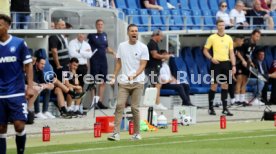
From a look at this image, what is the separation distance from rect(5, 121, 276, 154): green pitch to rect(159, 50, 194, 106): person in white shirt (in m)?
5.82

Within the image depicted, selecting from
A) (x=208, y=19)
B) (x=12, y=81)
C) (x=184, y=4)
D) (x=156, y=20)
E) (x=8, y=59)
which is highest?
(x=184, y=4)

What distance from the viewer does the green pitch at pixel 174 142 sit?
17.2 metres

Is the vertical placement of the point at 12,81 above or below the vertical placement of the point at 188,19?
below

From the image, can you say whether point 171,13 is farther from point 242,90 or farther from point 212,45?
point 212,45

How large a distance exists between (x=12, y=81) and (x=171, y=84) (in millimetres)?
15233

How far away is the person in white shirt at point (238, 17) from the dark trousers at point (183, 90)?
172 inches

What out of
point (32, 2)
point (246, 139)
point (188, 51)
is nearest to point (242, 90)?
point (188, 51)

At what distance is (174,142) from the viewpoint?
19.0 m

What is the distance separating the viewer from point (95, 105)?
91.4 ft

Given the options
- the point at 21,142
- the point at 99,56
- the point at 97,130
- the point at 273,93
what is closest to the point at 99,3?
the point at 99,56

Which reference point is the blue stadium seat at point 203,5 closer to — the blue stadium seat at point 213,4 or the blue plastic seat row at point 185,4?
the blue plastic seat row at point 185,4

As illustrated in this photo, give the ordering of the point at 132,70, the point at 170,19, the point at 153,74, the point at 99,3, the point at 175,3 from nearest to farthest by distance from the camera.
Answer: the point at 132,70, the point at 153,74, the point at 99,3, the point at 170,19, the point at 175,3

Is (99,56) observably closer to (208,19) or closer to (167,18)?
(167,18)

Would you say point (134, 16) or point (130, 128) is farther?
point (134, 16)
